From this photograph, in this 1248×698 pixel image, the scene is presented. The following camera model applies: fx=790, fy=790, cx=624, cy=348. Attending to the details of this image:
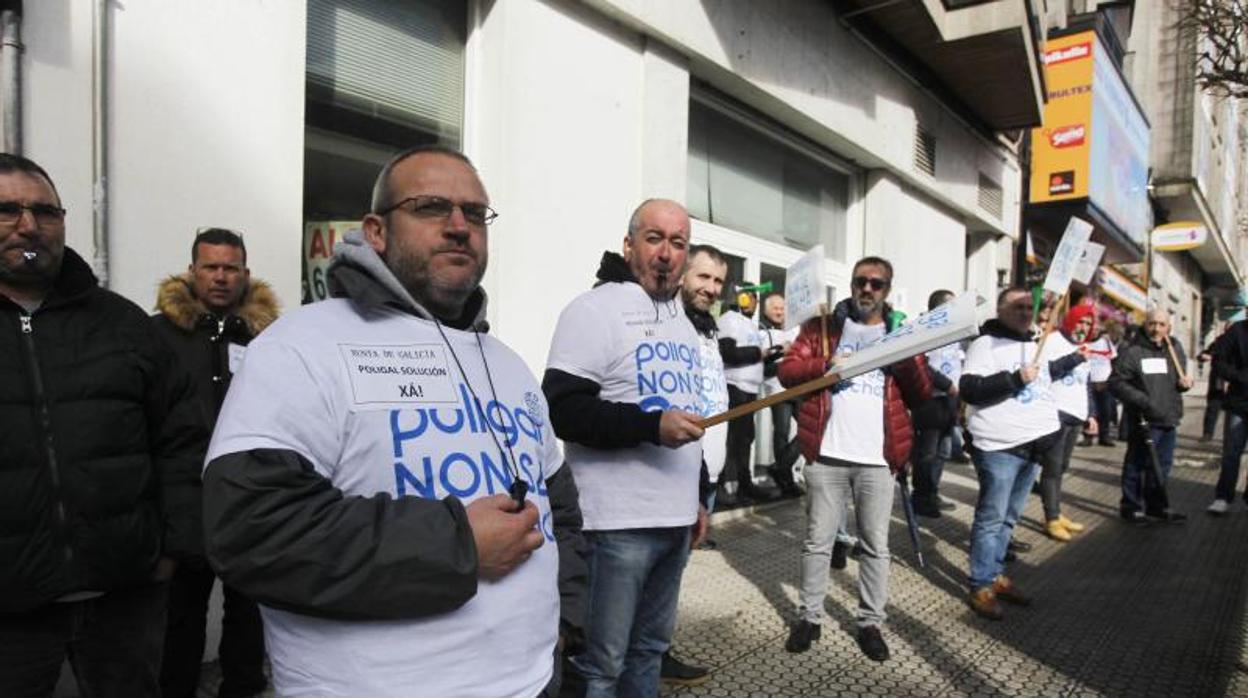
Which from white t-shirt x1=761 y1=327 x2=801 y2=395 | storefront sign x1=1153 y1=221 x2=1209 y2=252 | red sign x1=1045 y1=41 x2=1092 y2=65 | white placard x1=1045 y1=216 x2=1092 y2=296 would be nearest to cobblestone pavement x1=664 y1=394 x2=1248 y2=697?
white t-shirt x1=761 y1=327 x2=801 y2=395

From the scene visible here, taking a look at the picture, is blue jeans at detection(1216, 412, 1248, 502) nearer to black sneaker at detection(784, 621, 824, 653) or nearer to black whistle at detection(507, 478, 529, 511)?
black sneaker at detection(784, 621, 824, 653)

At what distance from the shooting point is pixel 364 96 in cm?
437

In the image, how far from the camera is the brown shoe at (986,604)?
4.39 meters

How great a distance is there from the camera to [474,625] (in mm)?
1356

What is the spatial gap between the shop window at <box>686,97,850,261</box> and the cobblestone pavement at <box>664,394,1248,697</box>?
2968mm

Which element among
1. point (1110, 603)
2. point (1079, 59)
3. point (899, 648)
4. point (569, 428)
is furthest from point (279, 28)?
point (1079, 59)

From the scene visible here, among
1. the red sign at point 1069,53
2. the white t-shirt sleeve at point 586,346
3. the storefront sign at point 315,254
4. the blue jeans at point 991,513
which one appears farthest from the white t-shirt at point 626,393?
the red sign at point 1069,53

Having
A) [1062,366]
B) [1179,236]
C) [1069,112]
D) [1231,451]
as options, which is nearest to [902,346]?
[1062,366]

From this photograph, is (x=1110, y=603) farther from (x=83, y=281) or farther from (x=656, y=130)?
(x=83, y=281)

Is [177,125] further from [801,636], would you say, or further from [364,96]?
[801,636]

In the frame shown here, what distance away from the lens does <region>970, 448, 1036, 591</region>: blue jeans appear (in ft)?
14.6

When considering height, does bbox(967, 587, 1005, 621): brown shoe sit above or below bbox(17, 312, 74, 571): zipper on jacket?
below

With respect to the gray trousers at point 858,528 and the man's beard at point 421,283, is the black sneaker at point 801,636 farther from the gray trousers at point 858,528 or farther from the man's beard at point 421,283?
the man's beard at point 421,283

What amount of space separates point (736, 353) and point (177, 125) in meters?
3.86
